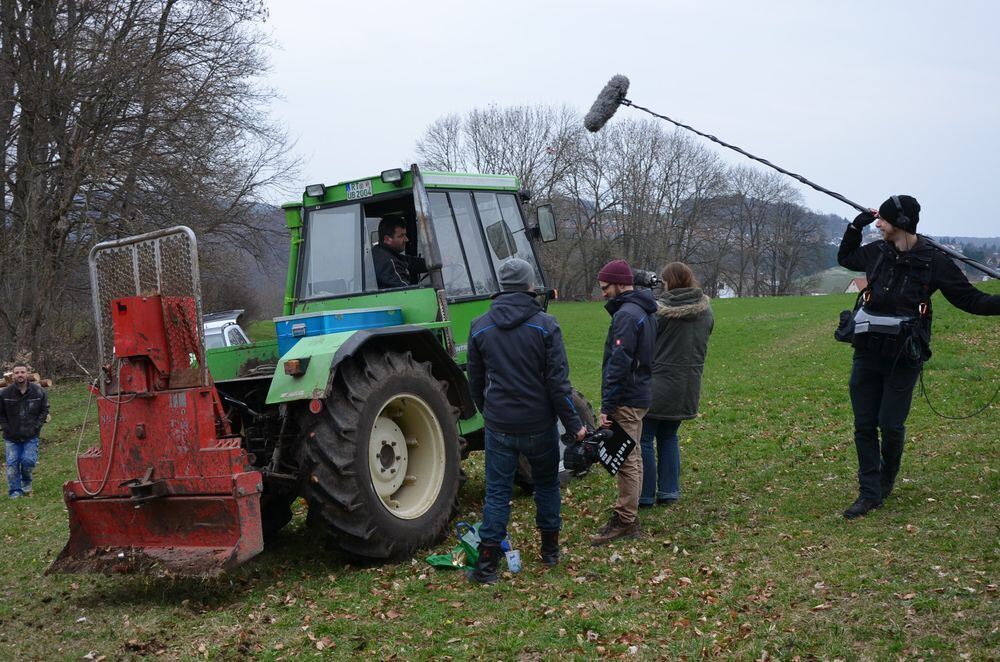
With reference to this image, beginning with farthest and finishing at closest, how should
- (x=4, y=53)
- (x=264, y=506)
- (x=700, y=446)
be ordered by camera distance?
(x=4, y=53)
(x=700, y=446)
(x=264, y=506)

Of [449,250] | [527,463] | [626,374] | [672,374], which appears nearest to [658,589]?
[626,374]

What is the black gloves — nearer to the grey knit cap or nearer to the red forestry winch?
the grey knit cap

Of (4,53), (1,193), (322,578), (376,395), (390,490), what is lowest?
(322,578)

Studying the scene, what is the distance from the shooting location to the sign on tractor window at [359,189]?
7580 millimetres

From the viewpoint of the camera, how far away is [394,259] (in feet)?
24.7

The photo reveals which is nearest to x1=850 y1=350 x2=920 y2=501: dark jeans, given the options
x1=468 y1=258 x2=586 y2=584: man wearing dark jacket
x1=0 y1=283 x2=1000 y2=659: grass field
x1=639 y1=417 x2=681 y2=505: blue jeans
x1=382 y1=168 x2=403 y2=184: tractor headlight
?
x1=0 y1=283 x2=1000 y2=659: grass field

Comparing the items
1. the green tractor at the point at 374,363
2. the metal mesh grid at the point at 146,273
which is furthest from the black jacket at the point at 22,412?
the metal mesh grid at the point at 146,273

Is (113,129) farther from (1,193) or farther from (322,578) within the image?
(322,578)

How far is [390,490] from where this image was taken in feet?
21.4

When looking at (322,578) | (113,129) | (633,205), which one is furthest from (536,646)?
(633,205)

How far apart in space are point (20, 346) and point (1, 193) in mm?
3519

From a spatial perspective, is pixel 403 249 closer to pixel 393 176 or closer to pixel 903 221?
pixel 393 176

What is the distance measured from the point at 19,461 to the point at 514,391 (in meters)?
8.31

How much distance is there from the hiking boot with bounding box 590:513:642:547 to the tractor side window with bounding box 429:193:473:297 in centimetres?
224
